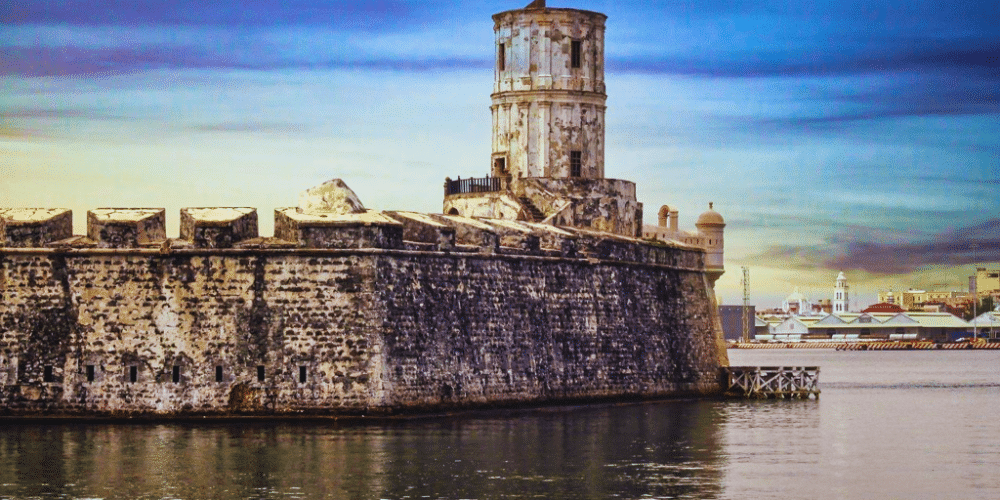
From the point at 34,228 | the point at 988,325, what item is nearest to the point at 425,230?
the point at 34,228

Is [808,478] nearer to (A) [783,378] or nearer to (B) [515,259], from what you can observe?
(B) [515,259]

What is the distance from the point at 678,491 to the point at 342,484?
444cm

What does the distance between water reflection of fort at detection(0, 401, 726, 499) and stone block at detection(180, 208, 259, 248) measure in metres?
3.25

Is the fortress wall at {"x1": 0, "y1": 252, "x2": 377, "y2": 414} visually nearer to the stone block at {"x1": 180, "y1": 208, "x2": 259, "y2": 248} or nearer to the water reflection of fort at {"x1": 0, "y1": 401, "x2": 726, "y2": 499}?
the stone block at {"x1": 180, "y1": 208, "x2": 259, "y2": 248}

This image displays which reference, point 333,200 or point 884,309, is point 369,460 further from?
point 884,309

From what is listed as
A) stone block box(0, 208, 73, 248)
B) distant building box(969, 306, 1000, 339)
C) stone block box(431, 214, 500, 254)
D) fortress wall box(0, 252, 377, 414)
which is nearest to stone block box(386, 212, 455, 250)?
stone block box(431, 214, 500, 254)

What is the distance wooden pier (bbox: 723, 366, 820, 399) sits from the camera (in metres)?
42.1

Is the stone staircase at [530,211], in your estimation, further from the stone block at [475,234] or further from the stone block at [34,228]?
the stone block at [34,228]

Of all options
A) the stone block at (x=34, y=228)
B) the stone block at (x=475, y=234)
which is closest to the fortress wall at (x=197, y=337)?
the stone block at (x=34, y=228)

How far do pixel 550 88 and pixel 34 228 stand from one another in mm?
15635

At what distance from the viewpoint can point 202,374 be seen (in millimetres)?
31141

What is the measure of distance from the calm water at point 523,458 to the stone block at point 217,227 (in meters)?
3.22

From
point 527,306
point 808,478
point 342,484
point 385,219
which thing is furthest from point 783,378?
point 342,484

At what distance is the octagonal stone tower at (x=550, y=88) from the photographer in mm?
43438
